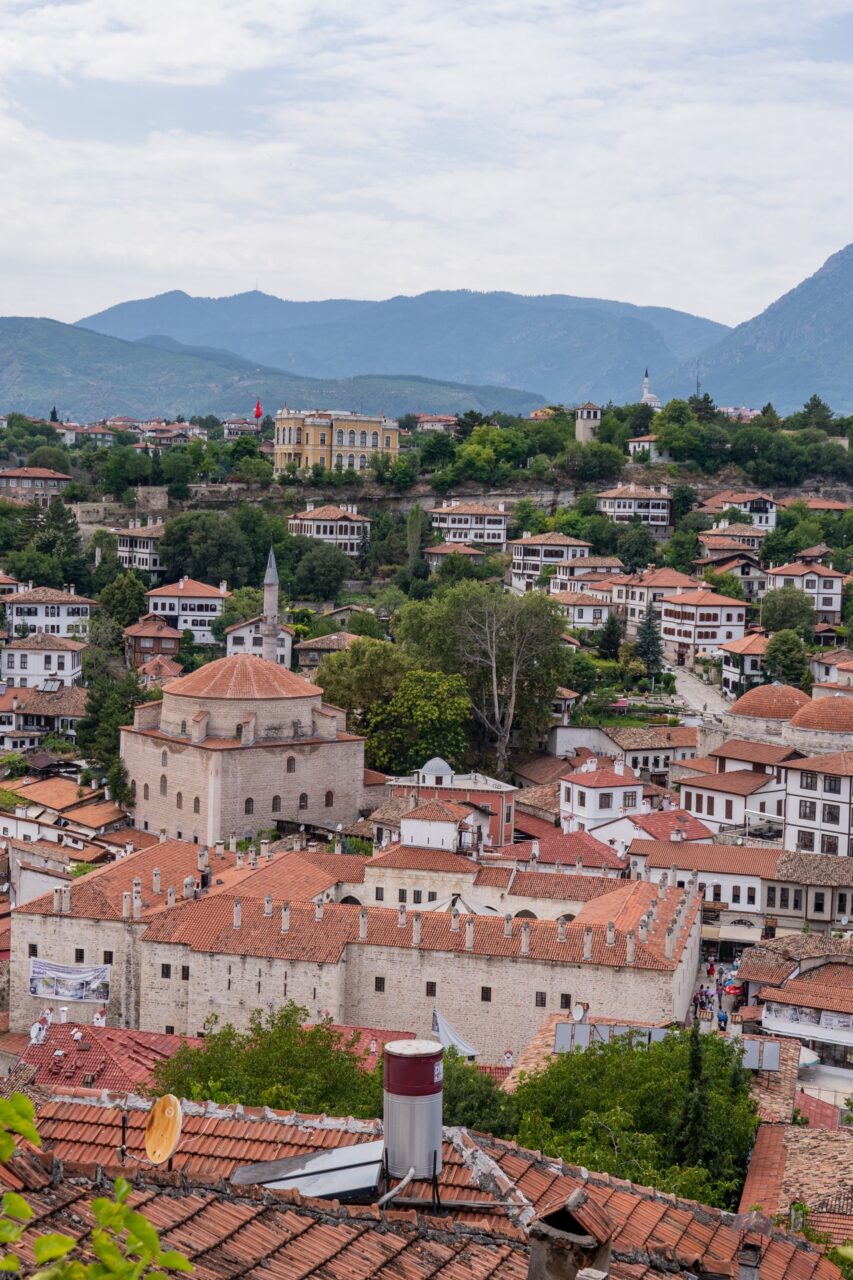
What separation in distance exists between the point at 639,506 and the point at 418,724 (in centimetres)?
3401

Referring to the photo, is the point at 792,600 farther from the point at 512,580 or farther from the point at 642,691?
the point at 512,580

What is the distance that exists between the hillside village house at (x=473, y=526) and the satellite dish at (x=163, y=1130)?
228 feet

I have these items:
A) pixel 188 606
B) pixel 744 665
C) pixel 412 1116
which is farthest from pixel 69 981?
pixel 188 606

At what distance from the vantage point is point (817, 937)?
34.1 m

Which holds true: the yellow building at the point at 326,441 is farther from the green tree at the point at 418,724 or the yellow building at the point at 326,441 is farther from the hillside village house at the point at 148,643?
the green tree at the point at 418,724

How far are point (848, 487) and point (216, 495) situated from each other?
34845 millimetres

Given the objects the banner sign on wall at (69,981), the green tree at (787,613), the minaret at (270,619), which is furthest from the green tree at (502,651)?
the banner sign on wall at (69,981)

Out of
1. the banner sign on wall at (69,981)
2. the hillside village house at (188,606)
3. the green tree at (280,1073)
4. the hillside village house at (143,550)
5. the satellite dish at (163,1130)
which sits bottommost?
the banner sign on wall at (69,981)

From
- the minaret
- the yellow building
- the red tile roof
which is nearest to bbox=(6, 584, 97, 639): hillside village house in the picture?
the minaret

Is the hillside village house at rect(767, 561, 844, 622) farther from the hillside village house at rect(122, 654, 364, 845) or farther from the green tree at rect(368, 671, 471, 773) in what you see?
the hillside village house at rect(122, 654, 364, 845)

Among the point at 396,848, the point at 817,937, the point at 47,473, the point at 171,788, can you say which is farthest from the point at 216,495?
the point at 817,937

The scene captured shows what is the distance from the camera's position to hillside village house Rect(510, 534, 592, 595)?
2884 inches

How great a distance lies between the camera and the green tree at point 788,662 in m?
56.9

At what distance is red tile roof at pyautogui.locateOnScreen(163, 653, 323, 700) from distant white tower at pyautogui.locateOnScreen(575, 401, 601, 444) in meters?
49.0
